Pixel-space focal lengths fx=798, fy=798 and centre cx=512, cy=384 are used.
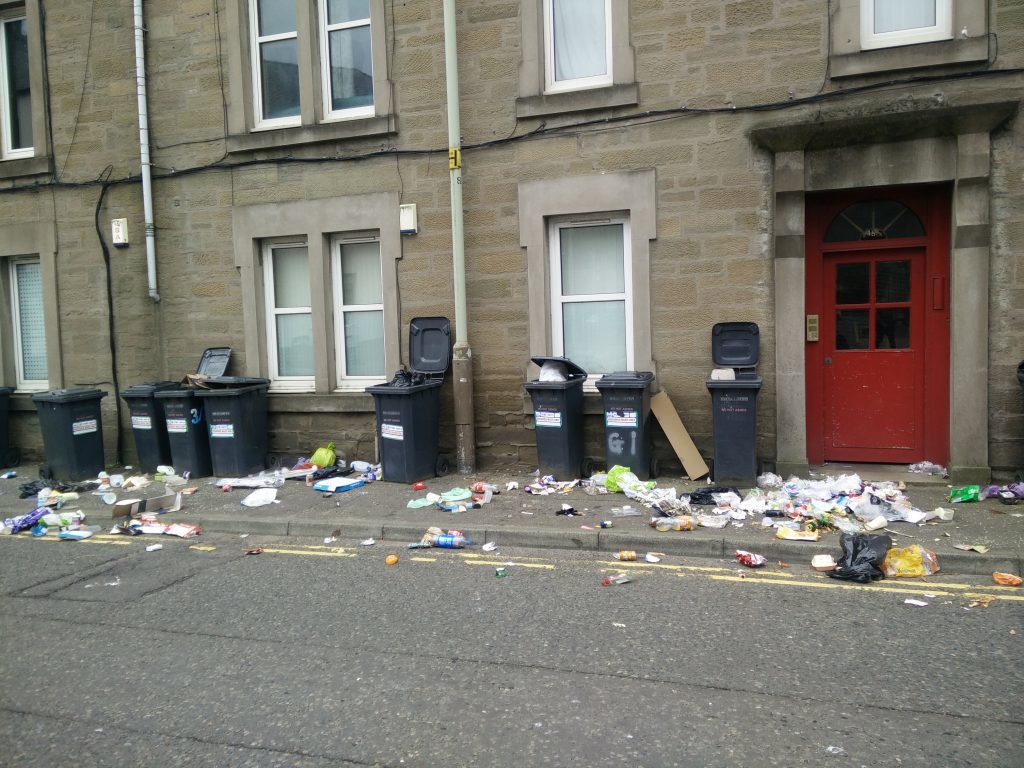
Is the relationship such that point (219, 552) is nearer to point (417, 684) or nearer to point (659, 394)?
point (417, 684)

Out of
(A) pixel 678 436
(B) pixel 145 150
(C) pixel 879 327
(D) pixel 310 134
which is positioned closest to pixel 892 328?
(C) pixel 879 327

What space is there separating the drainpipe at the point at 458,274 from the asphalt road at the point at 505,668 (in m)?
3.02

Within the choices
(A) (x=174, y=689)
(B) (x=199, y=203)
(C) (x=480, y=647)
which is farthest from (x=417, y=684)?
(B) (x=199, y=203)

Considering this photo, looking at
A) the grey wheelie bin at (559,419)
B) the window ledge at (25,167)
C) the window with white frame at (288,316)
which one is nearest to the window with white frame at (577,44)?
the grey wheelie bin at (559,419)

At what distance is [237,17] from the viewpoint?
9.95 m

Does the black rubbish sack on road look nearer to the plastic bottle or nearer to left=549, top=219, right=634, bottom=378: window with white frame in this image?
the plastic bottle

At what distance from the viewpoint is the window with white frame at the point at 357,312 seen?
9984 mm

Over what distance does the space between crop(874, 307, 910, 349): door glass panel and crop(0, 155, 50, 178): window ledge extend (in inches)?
426

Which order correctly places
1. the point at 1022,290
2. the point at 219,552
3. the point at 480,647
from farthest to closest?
1. the point at 1022,290
2. the point at 219,552
3. the point at 480,647

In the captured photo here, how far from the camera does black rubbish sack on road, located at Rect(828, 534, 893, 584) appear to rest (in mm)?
5441

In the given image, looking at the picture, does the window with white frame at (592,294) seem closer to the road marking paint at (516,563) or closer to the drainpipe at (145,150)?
the road marking paint at (516,563)

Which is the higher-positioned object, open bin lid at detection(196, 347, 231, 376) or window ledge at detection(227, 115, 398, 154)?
window ledge at detection(227, 115, 398, 154)

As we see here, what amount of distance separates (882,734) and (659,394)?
5.34 m

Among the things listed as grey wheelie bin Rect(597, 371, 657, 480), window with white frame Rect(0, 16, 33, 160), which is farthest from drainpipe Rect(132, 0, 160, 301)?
grey wheelie bin Rect(597, 371, 657, 480)
